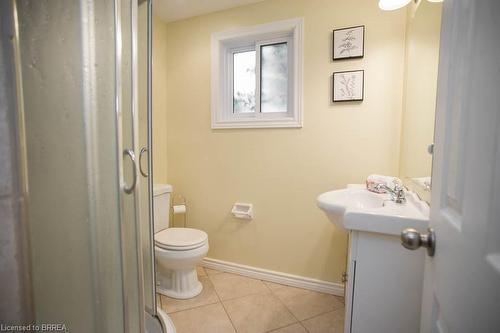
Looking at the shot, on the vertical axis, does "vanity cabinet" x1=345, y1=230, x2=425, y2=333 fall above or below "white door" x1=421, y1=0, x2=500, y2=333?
below

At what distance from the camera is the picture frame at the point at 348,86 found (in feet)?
5.50

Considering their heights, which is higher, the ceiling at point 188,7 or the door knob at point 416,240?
the ceiling at point 188,7

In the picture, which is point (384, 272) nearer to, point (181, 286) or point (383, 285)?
point (383, 285)

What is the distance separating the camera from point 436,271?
0.53 m

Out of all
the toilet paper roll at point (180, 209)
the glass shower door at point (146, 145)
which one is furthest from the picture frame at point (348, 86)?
the toilet paper roll at point (180, 209)

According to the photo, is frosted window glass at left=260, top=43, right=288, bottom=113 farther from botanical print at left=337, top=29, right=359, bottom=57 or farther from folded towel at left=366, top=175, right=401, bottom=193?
folded towel at left=366, top=175, right=401, bottom=193

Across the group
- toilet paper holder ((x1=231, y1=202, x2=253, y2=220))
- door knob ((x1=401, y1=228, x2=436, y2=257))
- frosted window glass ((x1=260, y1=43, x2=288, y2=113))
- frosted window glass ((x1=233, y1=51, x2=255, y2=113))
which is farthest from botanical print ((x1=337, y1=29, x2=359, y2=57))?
door knob ((x1=401, y1=228, x2=436, y2=257))

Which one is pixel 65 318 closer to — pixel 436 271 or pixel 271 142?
pixel 436 271

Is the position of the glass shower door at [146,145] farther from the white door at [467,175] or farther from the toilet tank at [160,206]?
the white door at [467,175]

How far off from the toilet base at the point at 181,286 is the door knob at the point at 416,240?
5.48 ft

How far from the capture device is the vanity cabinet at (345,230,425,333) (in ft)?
2.74

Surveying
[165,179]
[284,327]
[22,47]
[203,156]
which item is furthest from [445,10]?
[165,179]

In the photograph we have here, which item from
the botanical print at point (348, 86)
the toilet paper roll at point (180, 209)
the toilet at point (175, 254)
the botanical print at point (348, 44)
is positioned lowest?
the toilet at point (175, 254)

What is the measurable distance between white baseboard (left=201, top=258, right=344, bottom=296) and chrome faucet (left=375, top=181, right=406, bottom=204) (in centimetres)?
91
